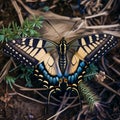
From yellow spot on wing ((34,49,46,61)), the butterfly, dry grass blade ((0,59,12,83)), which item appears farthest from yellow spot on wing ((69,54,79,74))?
dry grass blade ((0,59,12,83))

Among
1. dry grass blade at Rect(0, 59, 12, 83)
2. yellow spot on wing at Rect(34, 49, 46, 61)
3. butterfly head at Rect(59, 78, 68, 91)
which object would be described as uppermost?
yellow spot on wing at Rect(34, 49, 46, 61)

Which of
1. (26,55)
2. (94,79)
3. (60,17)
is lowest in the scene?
(94,79)

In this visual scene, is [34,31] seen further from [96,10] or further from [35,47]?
[96,10]

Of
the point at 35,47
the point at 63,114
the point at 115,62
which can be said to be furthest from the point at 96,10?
the point at 63,114

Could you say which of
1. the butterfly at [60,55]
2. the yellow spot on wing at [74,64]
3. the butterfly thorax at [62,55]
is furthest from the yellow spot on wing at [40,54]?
the yellow spot on wing at [74,64]

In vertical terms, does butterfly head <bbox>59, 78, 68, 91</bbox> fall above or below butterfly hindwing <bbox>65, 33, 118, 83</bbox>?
below

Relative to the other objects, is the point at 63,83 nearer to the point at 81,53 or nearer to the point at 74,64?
the point at 74,64

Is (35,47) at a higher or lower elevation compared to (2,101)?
higher

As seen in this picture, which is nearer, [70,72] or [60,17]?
[70,72]

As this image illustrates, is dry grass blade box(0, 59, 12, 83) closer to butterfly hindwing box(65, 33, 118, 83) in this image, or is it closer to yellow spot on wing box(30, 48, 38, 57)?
yellow spot on wing box(30, 48, 38, 57)
